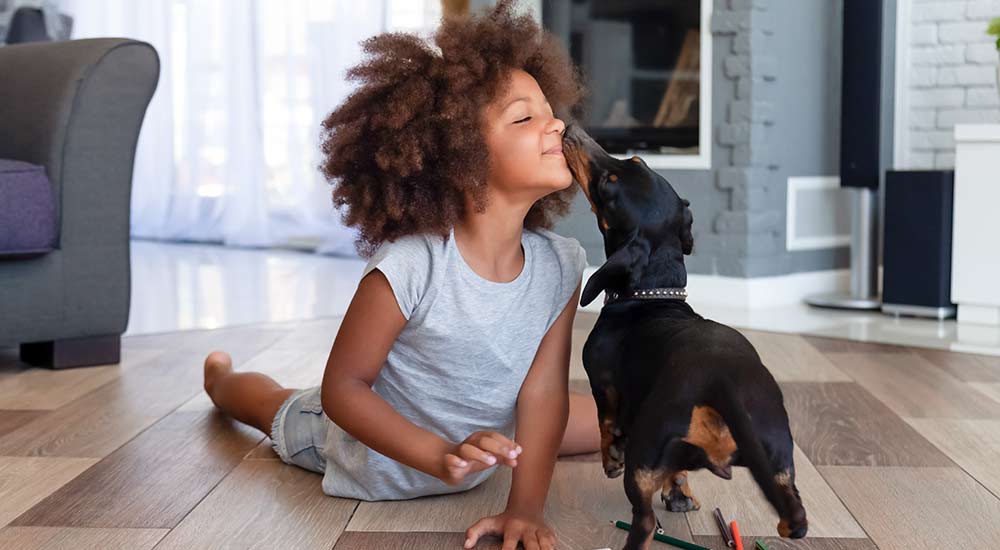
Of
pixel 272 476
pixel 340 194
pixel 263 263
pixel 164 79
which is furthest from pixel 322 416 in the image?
pixel 164 79

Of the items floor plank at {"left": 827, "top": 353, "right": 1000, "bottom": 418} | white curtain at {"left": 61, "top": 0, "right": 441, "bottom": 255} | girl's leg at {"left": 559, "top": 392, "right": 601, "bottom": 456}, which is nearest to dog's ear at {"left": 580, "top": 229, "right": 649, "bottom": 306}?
girl's leg at {"left": 559, "top": 392, "right": 601, "bottom": 456}

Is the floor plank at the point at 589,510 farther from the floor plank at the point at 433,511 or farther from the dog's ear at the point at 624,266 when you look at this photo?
the dog's ear at the point at 624,266

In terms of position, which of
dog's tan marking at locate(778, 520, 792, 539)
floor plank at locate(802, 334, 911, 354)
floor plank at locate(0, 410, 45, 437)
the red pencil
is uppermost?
dog's tan marking at locate(778, 520, 792, 539)

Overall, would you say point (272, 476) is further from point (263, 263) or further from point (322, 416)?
point (263, 263)

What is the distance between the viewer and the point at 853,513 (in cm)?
152

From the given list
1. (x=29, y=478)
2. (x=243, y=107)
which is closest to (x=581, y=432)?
(x=29, y=478)

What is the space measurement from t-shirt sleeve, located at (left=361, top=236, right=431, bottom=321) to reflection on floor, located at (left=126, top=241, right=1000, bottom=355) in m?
1.84

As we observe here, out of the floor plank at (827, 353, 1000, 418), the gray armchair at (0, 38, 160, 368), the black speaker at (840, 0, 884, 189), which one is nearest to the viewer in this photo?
the floor plank at (827, 353, 1000, 418)

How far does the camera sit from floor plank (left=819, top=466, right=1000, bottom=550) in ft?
4.61

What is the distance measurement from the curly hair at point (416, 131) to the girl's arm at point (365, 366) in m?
A: 0.10

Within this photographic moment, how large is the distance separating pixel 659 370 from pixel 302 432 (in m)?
0.74

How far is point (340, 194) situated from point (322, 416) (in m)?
0.40

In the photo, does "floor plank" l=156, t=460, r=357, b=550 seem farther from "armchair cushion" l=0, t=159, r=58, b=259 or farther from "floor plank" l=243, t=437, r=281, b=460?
"armchair cushion" l=0, t=159, r=58, b=259

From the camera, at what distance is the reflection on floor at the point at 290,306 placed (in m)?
3.15
